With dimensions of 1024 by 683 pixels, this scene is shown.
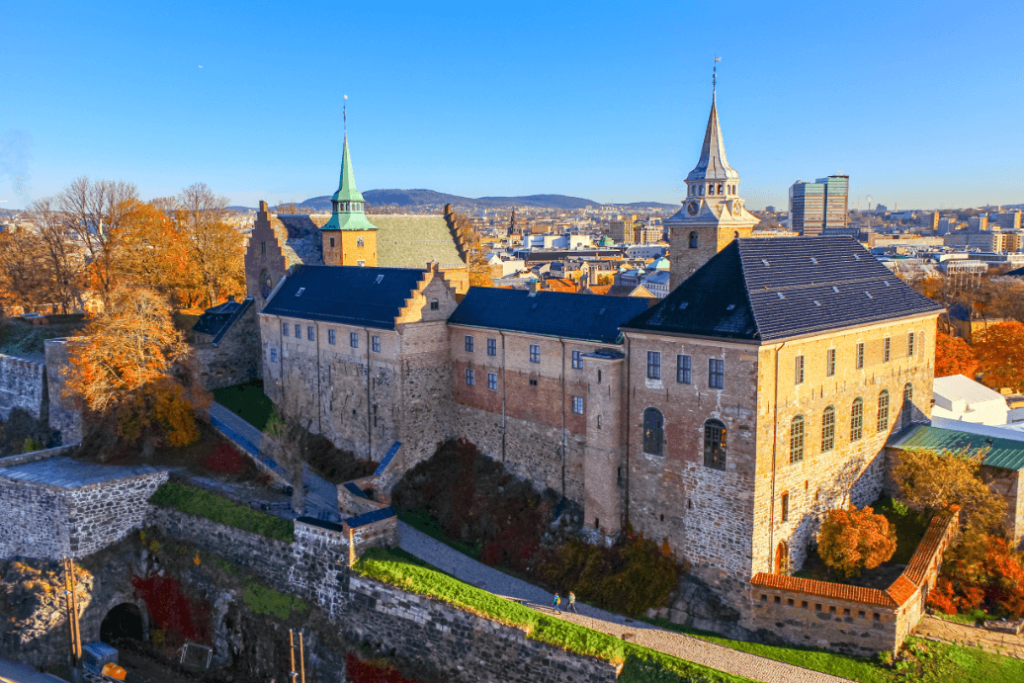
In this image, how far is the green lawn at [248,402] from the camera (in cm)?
5272

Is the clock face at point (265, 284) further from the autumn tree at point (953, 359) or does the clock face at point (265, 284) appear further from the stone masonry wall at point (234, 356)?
the autumn tree at point (953, 359)

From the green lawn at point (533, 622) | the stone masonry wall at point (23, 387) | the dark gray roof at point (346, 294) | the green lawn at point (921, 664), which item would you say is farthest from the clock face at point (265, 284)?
the green lawn at point (921, 664)

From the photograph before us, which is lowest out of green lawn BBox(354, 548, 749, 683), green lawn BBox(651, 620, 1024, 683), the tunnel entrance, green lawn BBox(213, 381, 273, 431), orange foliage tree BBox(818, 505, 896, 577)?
the tunnel entrance

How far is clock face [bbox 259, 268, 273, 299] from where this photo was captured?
5828 cm

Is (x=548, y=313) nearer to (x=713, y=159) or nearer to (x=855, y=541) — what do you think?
(x=713, y=159)

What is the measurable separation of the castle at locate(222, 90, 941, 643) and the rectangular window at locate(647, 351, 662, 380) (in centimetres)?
9

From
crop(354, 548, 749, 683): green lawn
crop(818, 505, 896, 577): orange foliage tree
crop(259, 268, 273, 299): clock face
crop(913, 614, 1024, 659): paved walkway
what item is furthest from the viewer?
crop(259, 268, 273, 299): clock face

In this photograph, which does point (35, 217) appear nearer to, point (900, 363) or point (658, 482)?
point (658, 482)

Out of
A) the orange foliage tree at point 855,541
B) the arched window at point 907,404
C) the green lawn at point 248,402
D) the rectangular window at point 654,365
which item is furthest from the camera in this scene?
the green lawn at point 248,402

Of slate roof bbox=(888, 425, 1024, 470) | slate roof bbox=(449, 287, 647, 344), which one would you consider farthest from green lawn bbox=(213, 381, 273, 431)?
slate roof bbox=(888, 425, 1024, 470)

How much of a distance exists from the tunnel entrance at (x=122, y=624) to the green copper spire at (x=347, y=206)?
2858 centimetres

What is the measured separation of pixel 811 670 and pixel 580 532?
12.2 meters

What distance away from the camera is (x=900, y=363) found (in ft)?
131

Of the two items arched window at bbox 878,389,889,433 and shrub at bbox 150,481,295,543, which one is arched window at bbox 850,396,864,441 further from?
shrub at bbox 150,481,295,543
